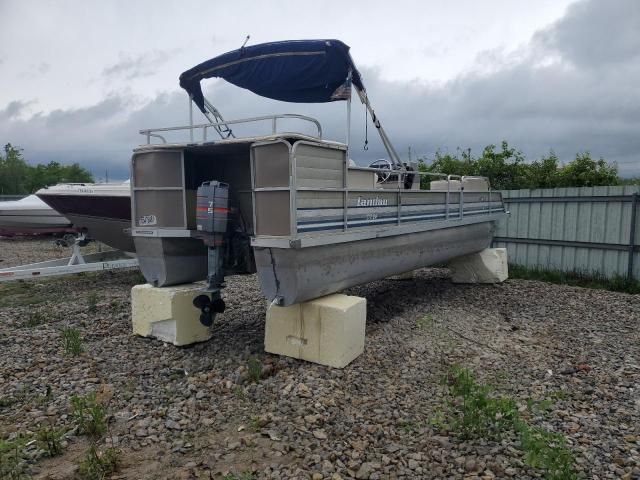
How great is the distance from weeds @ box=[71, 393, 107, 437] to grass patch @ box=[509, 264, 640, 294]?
32.7 ft

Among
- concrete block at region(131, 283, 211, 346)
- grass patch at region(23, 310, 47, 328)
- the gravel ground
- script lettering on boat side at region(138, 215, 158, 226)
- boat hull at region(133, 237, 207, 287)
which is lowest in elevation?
the gravel ground

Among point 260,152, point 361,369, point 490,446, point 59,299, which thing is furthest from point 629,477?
point 59,299

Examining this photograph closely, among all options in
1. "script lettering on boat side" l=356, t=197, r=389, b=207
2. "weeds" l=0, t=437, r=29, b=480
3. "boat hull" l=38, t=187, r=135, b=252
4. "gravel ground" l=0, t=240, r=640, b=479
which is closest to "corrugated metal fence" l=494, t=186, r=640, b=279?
"gravel ground" l=0, t=240, r=640, b=479

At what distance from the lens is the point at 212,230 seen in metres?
5.84

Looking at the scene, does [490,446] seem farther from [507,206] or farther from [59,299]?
[507,206]

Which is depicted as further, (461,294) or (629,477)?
(461,294)

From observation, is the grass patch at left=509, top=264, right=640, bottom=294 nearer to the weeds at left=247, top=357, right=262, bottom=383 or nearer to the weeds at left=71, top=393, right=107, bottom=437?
the weeds at left=247, top=357, right=262, bottom=383

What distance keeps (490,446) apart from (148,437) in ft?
9.35

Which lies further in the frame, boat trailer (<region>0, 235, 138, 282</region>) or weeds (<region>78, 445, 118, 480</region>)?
boat trailer (<region>0, 235, 138, 282</region>)

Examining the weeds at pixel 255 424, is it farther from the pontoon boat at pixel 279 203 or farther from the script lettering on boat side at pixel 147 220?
the script lettering on boat side at pixel 147 220

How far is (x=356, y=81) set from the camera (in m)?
7.52

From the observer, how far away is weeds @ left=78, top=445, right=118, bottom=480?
138 inches

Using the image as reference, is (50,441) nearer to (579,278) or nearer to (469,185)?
(469,185)

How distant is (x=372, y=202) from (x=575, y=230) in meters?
7.21
